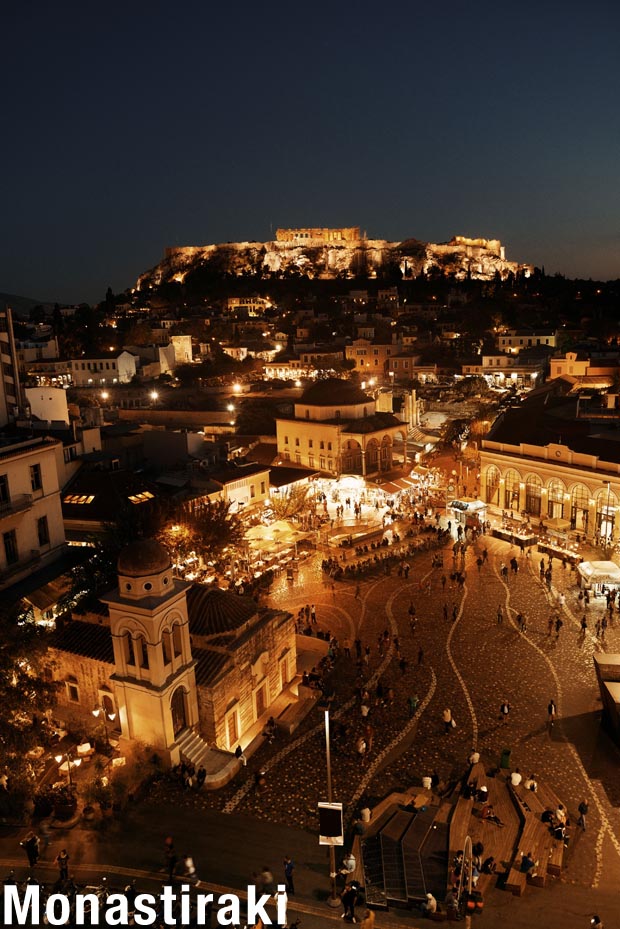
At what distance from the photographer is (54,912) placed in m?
12.3

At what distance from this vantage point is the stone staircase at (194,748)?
16016mm

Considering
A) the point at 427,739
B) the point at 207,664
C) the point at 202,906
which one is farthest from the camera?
the point at 427,739

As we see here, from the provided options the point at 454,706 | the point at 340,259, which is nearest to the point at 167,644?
the point at 454,706

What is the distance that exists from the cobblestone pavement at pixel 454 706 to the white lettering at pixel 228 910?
2347 mm

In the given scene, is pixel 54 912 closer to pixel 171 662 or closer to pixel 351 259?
pixel 171 662

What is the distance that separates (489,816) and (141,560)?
10.1 m

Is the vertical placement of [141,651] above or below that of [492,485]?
above

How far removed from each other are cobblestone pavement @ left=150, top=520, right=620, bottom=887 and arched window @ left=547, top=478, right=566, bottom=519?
8352 mm

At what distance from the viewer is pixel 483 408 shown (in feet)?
198

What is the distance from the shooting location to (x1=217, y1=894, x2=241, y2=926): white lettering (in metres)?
12.0

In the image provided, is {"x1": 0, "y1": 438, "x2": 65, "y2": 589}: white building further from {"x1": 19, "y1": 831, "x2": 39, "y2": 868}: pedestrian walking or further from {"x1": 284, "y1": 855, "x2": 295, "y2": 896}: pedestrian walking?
{"x1": 284, "y1": 855, "x2": 295, "y2": 896}: pedestrian walking

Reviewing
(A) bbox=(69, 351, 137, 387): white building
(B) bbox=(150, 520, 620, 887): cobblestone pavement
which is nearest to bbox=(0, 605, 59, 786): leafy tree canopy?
(B) bbox=(150, 520, 620, 887): cobblestone pavement

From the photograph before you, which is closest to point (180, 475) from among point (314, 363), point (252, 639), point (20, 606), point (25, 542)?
point (25, 542)

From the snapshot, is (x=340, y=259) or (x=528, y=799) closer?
(x=528, y=799)
